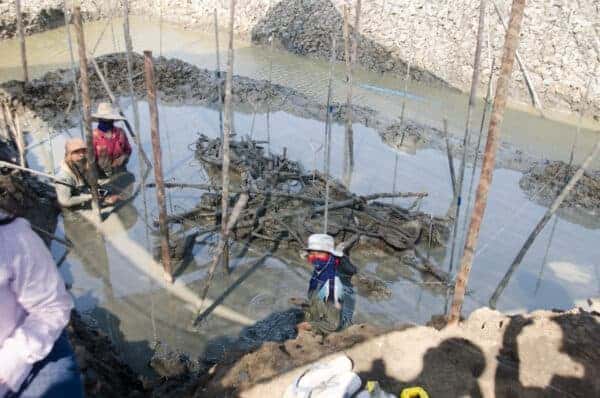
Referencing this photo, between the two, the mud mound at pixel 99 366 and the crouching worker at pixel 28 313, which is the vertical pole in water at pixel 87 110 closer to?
the mud mound at pixel 99 366

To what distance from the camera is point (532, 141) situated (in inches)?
447

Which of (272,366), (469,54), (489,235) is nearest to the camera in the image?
(272,366)

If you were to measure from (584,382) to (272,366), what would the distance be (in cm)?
228

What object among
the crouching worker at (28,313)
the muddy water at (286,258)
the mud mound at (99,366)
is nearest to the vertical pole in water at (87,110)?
the muddy water at (286,258)

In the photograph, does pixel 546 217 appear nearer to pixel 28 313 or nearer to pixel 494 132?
pixel 494 132

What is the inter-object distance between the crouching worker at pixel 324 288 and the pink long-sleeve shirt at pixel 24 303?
3.19 m

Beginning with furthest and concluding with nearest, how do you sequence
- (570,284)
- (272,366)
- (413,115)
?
1. (413,115)
2. (570,284)
3. (272,366)

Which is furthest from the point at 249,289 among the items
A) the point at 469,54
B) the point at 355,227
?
the point at 469,54

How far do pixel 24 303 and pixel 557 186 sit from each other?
30.9ft

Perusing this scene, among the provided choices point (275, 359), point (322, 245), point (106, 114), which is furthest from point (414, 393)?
point (106, 114)

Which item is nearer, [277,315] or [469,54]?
[277,315]

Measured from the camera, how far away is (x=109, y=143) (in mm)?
7871

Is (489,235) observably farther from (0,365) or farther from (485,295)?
(0,365)

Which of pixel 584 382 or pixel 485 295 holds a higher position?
pixel 584 382
